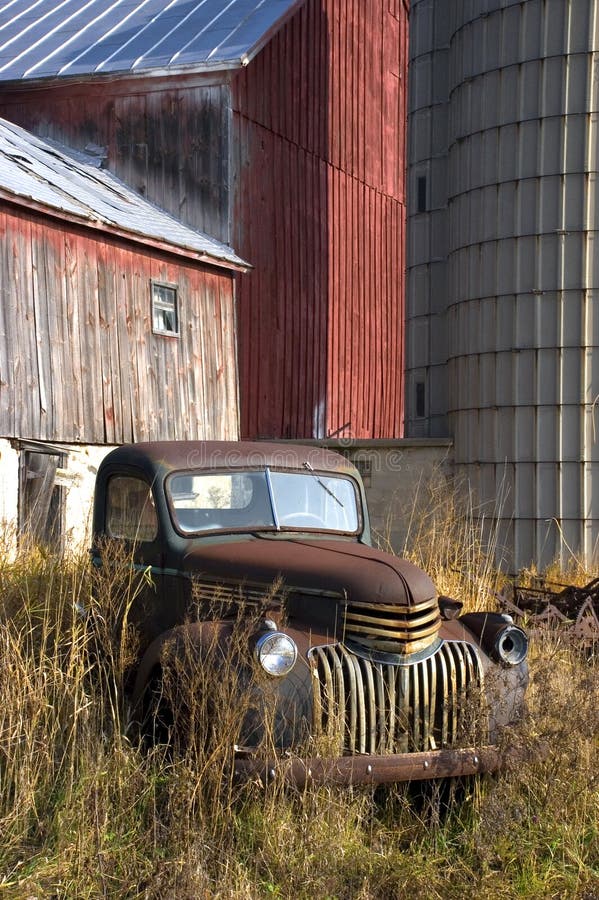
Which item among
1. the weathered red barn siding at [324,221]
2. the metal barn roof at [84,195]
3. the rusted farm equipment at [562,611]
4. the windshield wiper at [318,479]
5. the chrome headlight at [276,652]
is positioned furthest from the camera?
the weathered red barn siding at [324,221]

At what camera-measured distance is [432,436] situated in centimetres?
1438

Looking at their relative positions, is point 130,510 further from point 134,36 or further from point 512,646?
point 134,36

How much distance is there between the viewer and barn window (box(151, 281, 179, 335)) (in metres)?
13.3

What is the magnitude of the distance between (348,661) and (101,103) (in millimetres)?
12962

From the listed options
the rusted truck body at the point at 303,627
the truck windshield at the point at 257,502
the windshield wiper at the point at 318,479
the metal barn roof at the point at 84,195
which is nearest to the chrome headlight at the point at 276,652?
the rusted truck body at the point at 303,627

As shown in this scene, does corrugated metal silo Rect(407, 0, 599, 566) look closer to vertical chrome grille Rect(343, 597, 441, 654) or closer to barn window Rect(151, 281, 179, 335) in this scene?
barn window Rect(151, 281, 179, 335)

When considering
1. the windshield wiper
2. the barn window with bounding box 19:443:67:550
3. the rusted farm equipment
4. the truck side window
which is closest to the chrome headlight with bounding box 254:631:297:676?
the truck side window

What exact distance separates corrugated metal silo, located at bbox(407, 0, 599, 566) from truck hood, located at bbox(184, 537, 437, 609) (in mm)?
6485

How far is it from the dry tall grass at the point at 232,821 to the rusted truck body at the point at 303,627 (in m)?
0.18

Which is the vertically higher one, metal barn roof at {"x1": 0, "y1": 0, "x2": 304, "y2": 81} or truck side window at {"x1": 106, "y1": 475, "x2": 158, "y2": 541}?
metal barn roof at {"x1": 0, "y1": 0, "x2": 304, "y2": 81}

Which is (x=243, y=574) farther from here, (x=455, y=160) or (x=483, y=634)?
(x=455, y=160)

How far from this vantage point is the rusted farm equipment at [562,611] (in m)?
7.32

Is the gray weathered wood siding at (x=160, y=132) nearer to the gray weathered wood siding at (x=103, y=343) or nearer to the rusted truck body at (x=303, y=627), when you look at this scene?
the gray weathered wood siding at (x=103, y=343)

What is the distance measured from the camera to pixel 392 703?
4.76 metres
